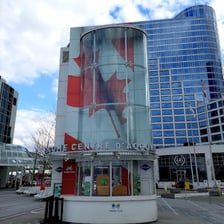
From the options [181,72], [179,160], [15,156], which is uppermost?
[181,72]

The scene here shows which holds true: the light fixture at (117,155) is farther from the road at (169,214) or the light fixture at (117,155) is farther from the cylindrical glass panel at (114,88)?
the road at (169,214)

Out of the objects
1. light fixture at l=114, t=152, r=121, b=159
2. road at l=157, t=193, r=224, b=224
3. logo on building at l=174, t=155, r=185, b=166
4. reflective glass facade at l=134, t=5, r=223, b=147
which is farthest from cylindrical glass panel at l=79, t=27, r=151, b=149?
reflective glass facade at l=134, t=5, r=223, b=147

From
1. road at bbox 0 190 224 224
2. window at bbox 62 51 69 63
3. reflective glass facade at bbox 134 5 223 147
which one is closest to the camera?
road at bbox 0 190 224 224

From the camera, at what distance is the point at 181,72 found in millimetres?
105688

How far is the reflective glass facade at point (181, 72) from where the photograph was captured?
9800cm

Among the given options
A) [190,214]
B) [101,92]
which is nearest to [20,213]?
[101,92]

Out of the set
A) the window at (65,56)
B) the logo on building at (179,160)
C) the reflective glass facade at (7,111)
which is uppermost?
the reflective glass facade at (7,111)

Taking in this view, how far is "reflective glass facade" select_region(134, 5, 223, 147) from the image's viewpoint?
98.0 m

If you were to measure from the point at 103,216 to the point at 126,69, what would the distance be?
839cm

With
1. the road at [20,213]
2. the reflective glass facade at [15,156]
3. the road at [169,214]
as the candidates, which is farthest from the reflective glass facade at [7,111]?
the road at [169,214]

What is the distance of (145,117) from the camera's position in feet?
47.0

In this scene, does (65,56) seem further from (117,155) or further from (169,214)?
(169,214)

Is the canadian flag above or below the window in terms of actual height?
below

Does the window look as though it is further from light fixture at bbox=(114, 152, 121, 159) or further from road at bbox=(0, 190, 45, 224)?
road at bbox=(0, 190, 45, 224)
